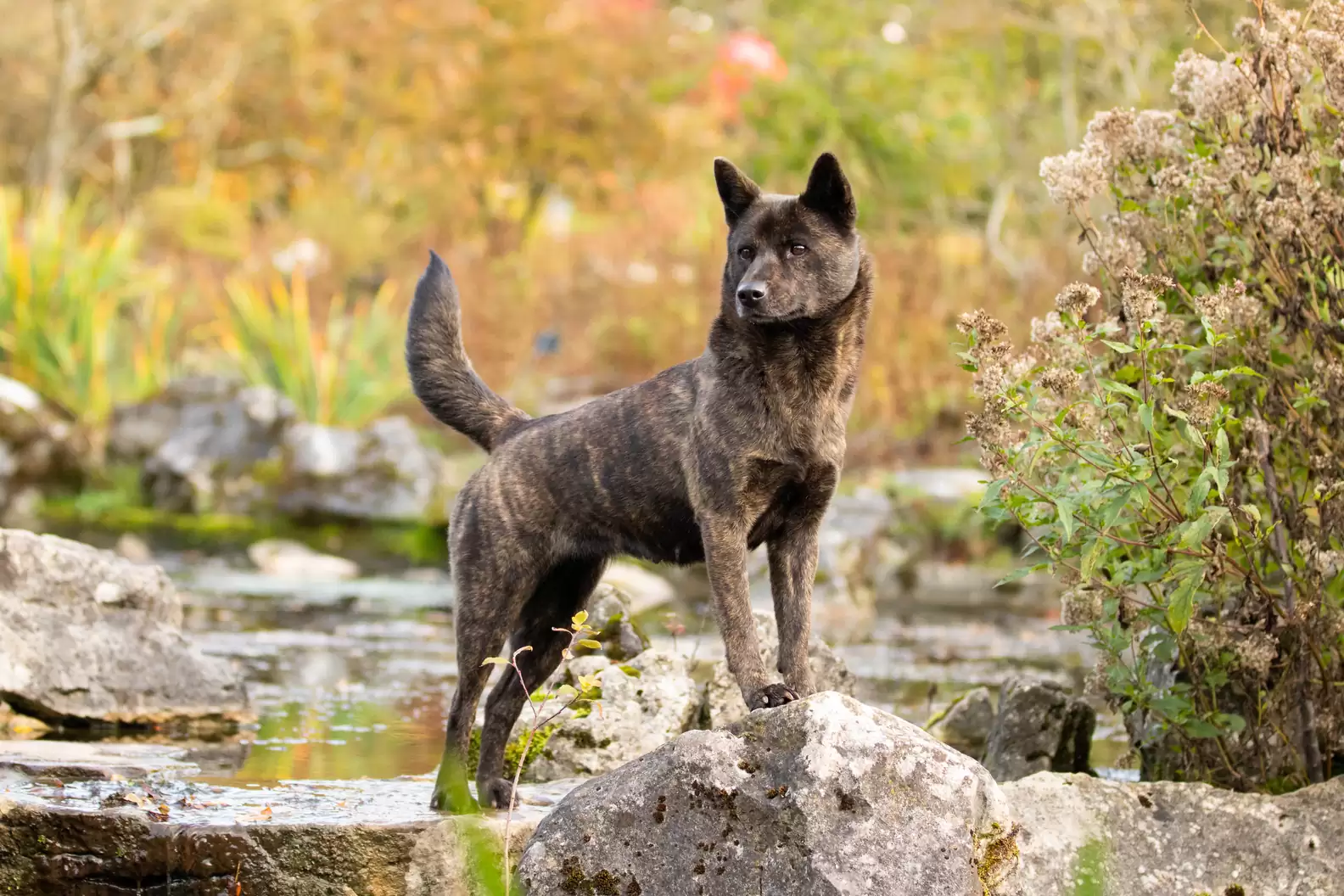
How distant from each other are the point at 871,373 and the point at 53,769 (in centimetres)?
1318

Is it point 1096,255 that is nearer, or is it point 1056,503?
point 1056,503

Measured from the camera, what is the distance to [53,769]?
5.05 metres

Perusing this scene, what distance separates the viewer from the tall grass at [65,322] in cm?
1565

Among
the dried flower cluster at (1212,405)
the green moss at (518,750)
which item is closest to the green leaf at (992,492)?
the dried flower cluster at (1212,405)

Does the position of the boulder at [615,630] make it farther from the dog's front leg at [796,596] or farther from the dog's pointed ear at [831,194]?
the dog's pointed ear at [831,194]

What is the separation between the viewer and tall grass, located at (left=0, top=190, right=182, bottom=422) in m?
15.6

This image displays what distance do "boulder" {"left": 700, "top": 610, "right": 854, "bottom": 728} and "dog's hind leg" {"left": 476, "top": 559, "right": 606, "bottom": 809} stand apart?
3.58ft

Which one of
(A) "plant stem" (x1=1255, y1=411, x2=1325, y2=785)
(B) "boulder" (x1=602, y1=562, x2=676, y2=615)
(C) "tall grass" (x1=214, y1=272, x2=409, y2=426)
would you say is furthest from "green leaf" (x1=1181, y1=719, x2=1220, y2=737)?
(C) "tall grass" (x1=214, y1=272, x2=409, y2=426)

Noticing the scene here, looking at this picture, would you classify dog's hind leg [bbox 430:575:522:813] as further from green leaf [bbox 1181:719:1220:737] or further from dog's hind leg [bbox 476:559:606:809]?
green leaf [bbox 1181:719:1220:737]

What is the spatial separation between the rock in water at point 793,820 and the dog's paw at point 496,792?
70 cm

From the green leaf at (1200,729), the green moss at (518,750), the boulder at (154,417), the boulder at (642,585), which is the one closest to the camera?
the green leaf at (1200,729)

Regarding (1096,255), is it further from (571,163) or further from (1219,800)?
(571,163)

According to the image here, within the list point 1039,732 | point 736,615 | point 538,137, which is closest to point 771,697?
point 736,615

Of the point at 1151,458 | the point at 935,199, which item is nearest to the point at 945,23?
the point at 935,199
